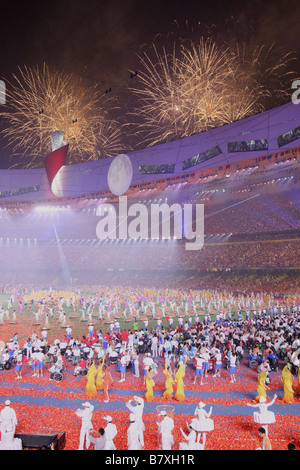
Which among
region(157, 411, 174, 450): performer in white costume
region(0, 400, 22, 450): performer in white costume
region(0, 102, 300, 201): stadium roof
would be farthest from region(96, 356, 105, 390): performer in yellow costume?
region(0, 102, 300, 201): stadium roof

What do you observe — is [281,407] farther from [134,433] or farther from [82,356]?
[82,356]

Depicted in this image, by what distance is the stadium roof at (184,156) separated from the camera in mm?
25812

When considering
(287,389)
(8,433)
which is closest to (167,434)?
(8,433)

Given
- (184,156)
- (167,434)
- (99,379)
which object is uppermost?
(184,156)

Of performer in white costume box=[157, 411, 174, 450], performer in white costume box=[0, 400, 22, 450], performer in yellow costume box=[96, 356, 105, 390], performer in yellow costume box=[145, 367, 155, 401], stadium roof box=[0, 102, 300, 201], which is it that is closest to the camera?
performer in white costume box=[0, 400, 22, 450]

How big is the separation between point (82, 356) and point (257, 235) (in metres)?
29.8

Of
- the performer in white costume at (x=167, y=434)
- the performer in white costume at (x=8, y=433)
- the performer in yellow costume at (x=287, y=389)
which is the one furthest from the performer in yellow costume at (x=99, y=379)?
the performer in yellow costume at (x=287, y=389)

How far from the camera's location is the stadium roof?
25812 mm

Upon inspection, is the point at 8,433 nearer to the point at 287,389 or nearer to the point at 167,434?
the point at 167,434

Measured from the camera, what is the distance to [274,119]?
2592cm

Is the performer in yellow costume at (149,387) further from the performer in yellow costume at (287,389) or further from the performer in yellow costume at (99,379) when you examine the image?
the performer in yellow costume at (287,389)

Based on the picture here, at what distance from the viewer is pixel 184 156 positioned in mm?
32875

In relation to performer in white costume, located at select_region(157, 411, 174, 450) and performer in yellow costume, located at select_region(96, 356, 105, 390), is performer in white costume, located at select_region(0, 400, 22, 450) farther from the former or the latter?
performer in yellow costume, located at select_region(96, 356, 105, 390)
